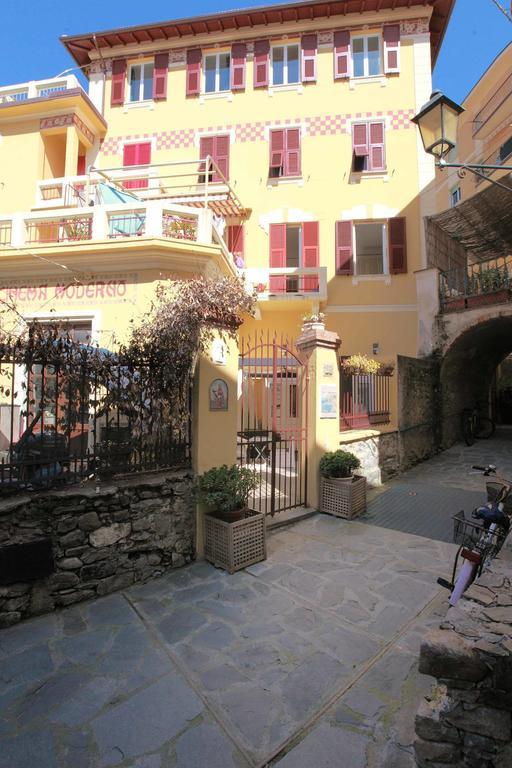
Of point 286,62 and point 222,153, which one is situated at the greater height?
point 286,62

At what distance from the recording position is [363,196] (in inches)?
518

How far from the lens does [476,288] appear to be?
35.9 feet

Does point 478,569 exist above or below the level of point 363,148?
below

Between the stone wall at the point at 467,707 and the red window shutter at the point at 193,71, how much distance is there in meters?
17.0

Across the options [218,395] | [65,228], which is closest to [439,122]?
[218,395]

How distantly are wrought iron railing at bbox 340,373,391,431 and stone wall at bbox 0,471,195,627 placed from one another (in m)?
4.06

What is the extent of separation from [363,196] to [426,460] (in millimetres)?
8920

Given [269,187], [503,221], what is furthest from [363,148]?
[503,221]

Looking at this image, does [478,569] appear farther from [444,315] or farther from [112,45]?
[112,45]

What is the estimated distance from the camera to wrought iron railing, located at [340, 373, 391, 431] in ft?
25.3

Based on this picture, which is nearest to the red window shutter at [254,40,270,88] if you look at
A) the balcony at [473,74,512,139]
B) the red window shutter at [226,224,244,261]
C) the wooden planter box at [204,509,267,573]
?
the red window shutter at [226,224,244,261]

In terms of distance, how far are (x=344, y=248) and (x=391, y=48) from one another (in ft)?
22.6

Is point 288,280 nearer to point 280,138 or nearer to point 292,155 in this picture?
point 292,155

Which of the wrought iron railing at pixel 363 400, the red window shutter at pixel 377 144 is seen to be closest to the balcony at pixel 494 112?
the red window shutter at pixel 377 144
